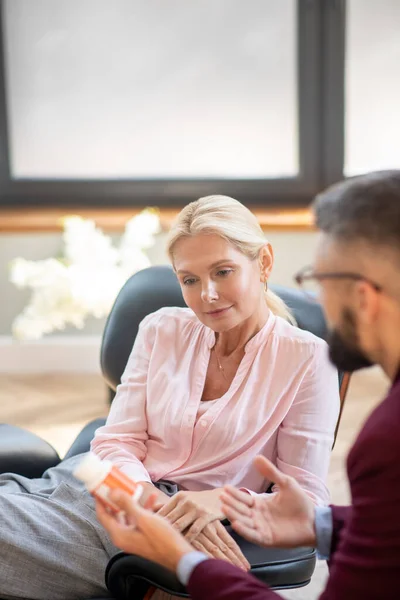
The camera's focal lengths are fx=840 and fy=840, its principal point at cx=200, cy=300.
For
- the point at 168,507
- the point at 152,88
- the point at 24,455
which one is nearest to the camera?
the point at 168,507

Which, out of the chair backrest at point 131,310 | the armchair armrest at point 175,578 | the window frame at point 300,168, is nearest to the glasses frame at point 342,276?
the armchair armrest at point 175,578

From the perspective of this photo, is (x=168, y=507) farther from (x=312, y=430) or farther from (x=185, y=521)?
(x=312, y=430)

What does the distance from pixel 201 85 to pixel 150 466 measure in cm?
289

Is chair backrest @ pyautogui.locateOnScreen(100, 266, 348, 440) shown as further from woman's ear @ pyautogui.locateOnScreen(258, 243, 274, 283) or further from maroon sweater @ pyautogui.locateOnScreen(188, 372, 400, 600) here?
maroon sweater @ pyautogui.locateOnScreen(188, 372, 400, 600)

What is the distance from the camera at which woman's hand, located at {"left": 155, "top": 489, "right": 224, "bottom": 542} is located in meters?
1.54

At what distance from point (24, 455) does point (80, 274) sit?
178 cm

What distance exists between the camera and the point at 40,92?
436 centimetres

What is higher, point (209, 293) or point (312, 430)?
point (209, 293)

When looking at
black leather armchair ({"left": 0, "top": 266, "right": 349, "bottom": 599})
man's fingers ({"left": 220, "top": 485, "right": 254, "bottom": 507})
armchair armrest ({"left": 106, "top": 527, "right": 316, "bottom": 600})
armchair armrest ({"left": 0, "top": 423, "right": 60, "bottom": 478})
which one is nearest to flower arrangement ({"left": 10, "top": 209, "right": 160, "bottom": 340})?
black leather armchair ({"left": 0, "top": 266, "right": 349, "bottom": 599})

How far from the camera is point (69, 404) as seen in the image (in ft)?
12.8

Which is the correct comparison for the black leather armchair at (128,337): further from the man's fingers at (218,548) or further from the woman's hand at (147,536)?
Result: the woman's hand at (147,536)

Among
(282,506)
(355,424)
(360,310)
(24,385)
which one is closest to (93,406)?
(24,385)

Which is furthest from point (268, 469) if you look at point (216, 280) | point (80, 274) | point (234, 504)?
point (80, 274)

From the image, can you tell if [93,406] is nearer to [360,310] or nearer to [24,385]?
[24,385]
